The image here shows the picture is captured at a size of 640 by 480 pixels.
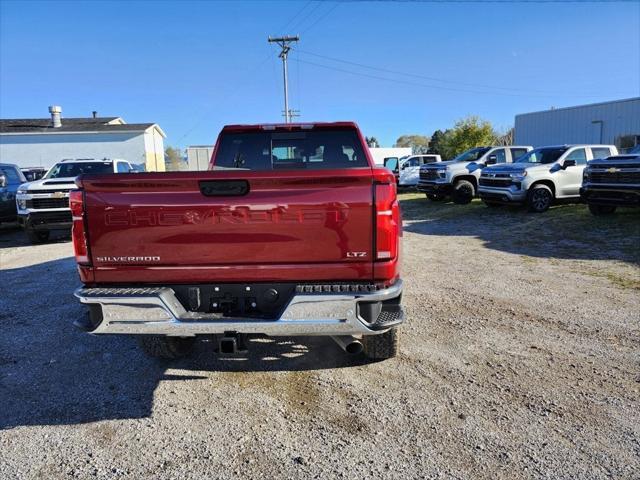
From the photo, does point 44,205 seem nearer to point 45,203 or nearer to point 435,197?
point 45,203

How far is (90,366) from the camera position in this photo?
4168mm

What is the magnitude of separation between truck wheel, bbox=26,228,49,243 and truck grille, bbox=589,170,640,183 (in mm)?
13350

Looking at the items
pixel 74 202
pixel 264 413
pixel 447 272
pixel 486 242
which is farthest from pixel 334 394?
pixel 486 242

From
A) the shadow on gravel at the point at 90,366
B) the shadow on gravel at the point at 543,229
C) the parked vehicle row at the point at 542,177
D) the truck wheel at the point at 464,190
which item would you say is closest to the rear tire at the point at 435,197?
the parked vehicle row at the point at 542,177

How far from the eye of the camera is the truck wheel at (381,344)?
378 cm

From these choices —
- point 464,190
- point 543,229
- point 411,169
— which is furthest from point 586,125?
point 543,229

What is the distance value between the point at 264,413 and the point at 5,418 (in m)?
1.85

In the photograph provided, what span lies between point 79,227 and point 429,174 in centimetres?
1565

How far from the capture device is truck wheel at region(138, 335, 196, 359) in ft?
13.1

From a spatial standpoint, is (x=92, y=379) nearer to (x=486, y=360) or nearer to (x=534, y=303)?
(x=486, y=360)

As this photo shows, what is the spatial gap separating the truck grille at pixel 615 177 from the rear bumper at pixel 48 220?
12566 millimetres

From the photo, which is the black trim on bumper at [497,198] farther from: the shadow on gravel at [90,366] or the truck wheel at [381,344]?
the truck wheel at [381,344]

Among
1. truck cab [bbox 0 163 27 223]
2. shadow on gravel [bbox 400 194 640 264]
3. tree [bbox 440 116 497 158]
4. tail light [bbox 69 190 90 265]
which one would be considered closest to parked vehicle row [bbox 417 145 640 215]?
shadow on gravel [bbox 400 194 640 264]

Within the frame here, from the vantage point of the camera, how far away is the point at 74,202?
121 inches
